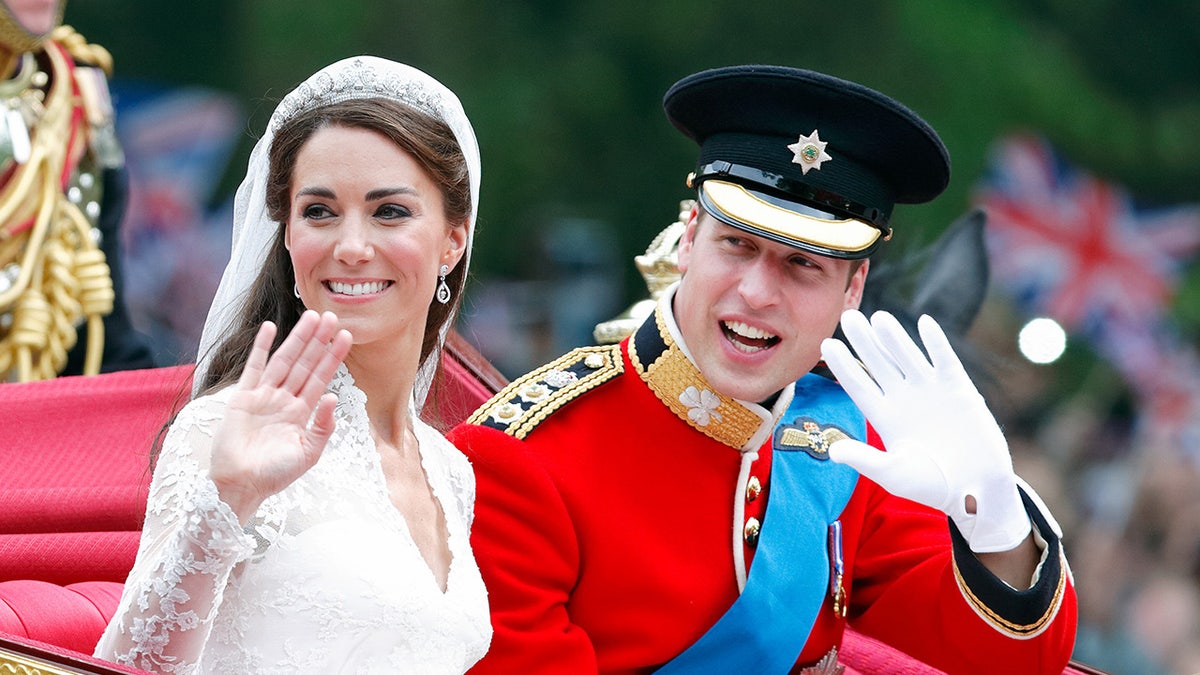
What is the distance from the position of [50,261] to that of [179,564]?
1.80 meters

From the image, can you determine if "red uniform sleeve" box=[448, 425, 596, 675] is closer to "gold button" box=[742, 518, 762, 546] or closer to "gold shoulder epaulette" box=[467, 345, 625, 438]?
"gold shoulder epaulette" box=[467, 345, 625, 438]

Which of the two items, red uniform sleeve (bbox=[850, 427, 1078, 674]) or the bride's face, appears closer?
the bride's face

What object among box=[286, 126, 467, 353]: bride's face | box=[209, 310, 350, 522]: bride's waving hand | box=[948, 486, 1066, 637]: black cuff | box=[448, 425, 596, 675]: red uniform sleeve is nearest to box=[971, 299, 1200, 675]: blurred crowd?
box=[948, 486, 1066, 637]: black cuff

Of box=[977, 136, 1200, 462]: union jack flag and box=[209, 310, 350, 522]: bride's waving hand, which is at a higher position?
box=[977, 136, 1200, 462]: union jack flag

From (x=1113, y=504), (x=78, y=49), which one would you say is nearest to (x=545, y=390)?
(x=78, y=49)

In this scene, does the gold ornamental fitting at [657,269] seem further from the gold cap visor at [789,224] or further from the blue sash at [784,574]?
the gold cap visor at [789,224]

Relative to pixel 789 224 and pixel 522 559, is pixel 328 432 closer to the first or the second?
pixel 522 559

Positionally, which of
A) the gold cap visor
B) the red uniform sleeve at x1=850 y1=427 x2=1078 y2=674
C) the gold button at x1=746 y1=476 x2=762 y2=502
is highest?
the gold cap visor

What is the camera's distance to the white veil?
216cm

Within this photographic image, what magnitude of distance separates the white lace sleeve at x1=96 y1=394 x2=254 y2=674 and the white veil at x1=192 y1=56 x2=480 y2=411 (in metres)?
0.31

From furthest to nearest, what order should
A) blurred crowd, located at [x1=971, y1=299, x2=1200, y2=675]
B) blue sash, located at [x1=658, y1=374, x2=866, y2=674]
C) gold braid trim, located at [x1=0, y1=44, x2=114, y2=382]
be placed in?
blurred crowd, located at [x1=971, y1=299, x2=1200, y2=675]
gold braid trim, located at [x1=0, y1=44, x2=114, y2=382]
blue sash, located at [x1=658, y1=374, x2=866, y2=674]

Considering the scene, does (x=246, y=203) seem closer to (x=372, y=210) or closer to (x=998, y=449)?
(x=372, y=210)

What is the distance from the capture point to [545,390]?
8.09ft

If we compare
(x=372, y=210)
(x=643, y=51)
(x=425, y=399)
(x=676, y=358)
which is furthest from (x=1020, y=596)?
(x=643, y=51)
